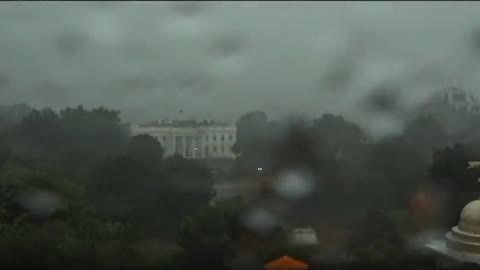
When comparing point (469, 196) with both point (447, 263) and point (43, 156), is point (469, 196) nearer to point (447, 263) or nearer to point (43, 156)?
point (447, 263)

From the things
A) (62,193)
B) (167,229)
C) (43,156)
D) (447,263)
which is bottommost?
(447,263)

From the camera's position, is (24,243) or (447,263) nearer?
(24,243)

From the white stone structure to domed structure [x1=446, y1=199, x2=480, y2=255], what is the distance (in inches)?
49.9

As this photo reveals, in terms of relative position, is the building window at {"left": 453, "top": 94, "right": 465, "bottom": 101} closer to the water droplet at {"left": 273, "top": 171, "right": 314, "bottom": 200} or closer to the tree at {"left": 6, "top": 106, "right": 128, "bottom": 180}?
the water droplet at {"left": 273, "top": 171, "right": 314, "bottom": 200}

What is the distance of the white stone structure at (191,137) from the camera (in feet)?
8.62

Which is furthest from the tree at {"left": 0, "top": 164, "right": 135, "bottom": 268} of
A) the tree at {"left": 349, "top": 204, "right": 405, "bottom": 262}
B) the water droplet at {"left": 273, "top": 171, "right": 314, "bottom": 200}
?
the tree at {"left": 349, "top": 204, "right": 405, "bottom": 262}

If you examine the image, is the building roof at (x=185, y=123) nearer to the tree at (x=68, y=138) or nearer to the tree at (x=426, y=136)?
the tree at (x=68, y=138)

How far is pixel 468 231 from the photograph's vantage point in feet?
9.97

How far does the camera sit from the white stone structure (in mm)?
2627

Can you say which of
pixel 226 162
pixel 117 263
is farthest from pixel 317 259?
pixel 117 263

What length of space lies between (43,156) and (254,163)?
0.99 metres

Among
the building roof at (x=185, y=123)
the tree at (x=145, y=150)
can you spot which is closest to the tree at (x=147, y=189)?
the tree at (x=145, y=150)

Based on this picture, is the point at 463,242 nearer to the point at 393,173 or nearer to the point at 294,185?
the point at 393,173

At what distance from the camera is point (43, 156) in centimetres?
268
